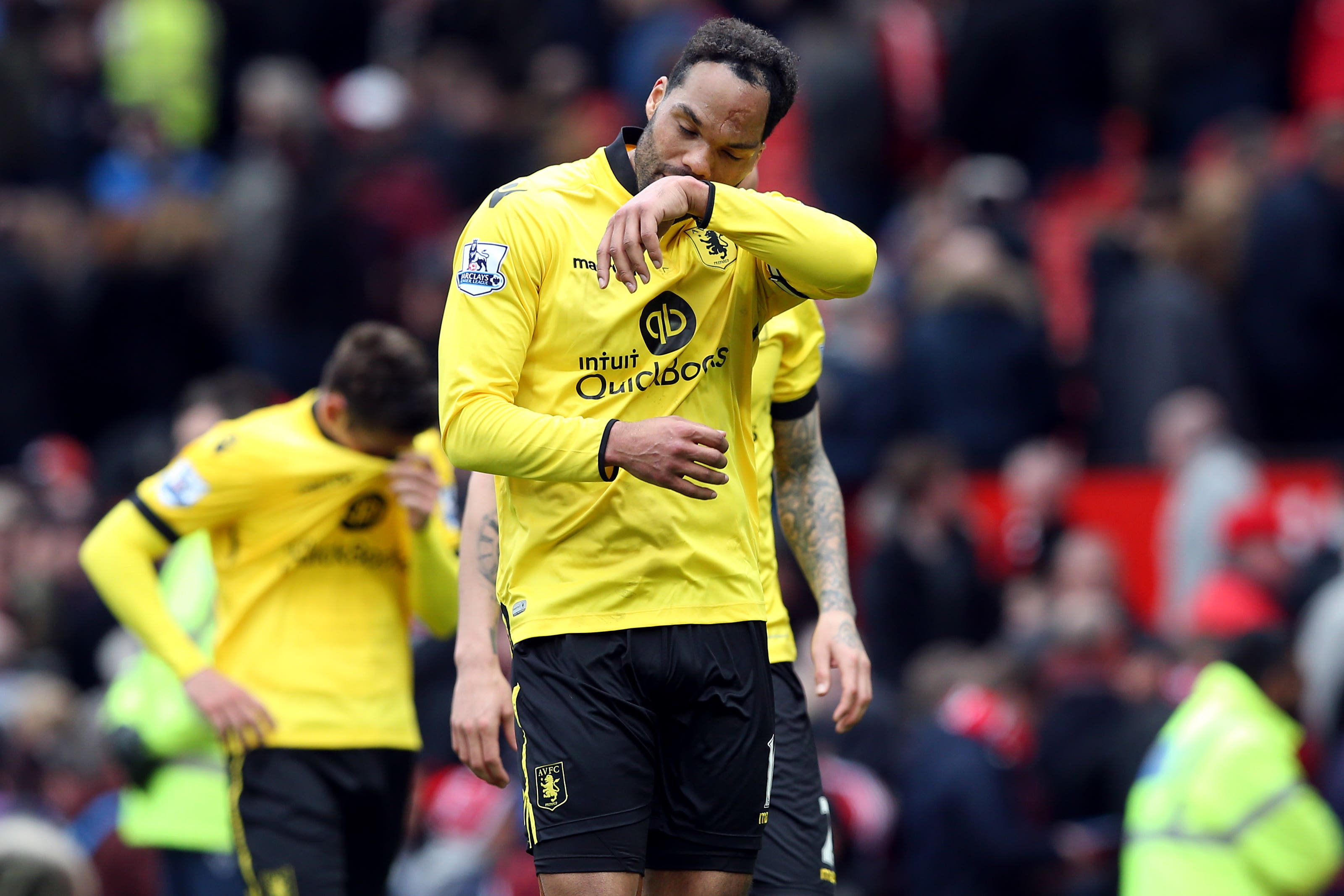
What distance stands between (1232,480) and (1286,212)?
180 cm

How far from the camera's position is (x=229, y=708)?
6059 mm

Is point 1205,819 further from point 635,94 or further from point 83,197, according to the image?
point 83,197

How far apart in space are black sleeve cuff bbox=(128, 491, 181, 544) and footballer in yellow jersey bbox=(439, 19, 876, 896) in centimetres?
206

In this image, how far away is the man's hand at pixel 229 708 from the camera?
6.06 meters

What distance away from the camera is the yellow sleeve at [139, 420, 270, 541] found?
6.22m

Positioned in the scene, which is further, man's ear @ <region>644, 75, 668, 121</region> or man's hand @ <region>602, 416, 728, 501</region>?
man's ear @ <region>644, 75, 668, 121</region>

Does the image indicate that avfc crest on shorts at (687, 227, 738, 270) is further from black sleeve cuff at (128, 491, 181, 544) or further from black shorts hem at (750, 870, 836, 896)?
black sleeve cuff at (128, 491, 181, 544)

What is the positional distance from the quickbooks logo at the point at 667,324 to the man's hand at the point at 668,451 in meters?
0.36

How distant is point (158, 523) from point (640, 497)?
2434 millimetres

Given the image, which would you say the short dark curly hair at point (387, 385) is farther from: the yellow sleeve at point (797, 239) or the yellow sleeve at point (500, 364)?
the yellow sleeve at point (797, 239)

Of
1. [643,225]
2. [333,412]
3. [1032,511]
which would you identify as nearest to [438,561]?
[333,412]

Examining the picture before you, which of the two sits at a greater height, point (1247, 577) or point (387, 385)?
point (387, 385)

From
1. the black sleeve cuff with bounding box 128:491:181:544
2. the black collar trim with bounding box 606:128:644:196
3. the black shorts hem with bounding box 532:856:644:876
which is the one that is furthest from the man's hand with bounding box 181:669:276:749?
the black collar trim with bounding box 606:128:644:196

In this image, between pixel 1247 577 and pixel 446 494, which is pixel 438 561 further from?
pixel 1247 577
